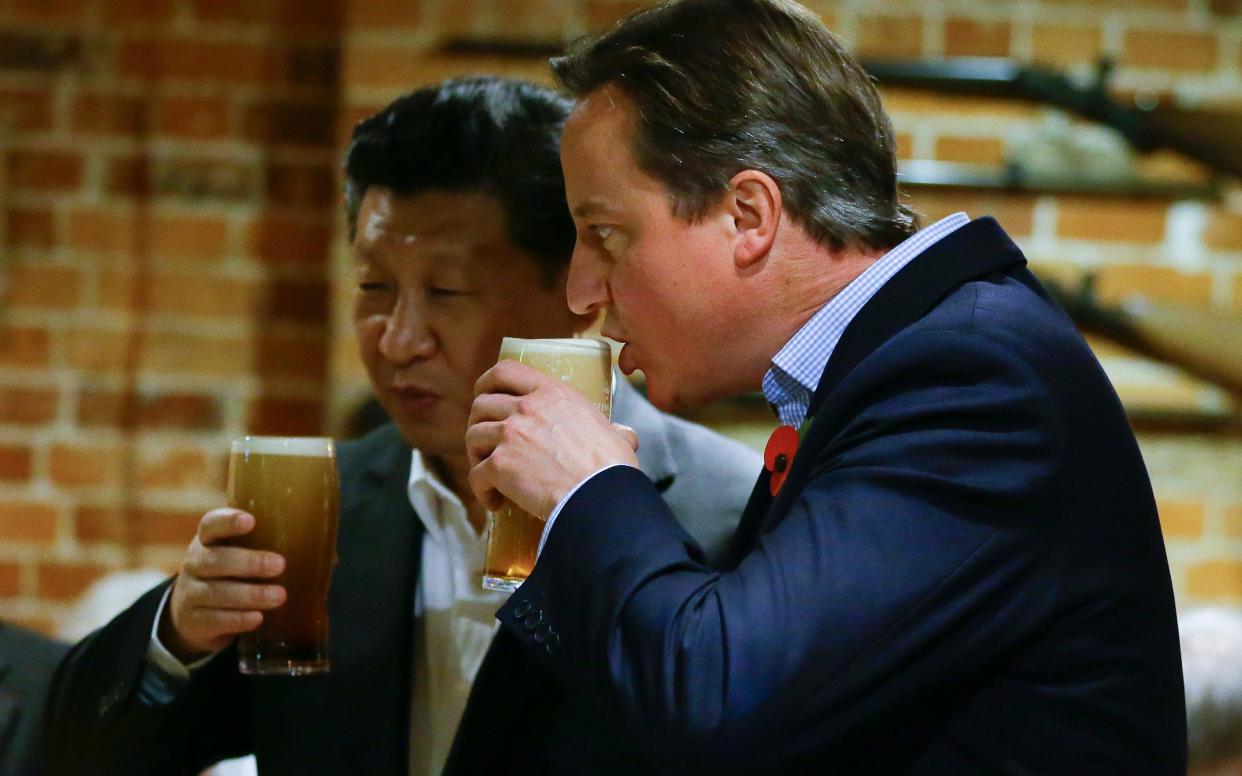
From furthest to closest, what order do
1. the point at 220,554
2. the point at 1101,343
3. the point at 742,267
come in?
the point at 1101,343 → the point at 220,554 → the point at 742,267

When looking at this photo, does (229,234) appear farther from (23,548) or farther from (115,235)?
(23,548)

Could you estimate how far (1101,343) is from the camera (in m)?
2.67

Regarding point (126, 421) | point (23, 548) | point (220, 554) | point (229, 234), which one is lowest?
point (23, 548)

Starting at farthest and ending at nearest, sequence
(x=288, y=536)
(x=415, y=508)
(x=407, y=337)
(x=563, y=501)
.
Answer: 1. (x=415, y=508)
2. (x=407, y=337)
3. (x=288, y=536)
4. (x=563, y=501)

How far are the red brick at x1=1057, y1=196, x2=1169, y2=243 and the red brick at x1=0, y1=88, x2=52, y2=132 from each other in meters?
1.94

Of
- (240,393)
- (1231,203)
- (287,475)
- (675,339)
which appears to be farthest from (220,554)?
(1231,203)

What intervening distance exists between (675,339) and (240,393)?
1.84 metres

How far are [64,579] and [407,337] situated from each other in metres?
1.64

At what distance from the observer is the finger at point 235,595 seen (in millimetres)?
1284

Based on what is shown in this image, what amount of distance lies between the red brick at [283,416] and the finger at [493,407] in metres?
1.76

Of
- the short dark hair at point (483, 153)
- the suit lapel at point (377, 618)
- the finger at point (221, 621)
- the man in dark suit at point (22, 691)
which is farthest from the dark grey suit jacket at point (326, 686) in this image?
the man in dark suit at point (22, 691)

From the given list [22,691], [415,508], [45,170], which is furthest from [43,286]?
[415,508]

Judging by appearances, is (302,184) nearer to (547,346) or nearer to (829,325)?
(547,346)

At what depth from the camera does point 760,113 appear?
1134 mm
